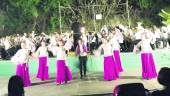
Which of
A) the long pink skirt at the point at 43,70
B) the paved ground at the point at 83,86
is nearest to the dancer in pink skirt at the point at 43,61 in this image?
the long pink skirt at the point at 43,70

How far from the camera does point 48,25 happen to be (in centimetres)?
3591

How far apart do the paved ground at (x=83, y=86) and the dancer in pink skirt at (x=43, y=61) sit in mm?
241

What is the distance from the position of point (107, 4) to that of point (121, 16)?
1.06 m

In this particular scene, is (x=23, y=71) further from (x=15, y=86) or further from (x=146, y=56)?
(x=15, y=86)

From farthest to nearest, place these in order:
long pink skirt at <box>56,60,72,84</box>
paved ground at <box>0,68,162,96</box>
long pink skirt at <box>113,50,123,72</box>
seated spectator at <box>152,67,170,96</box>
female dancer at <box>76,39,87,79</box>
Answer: long pink skirt at <box>113,50,123,72</box>, female dancer at <box>76,39,87,79</box>, long pink skirt at <box>56,60,72,84</box>, paved ground at <box>0,68,162,96</box>, seated spectator at <box>152,67,170,96</box>

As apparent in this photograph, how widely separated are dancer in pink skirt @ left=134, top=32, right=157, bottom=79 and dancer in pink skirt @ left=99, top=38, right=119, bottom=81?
2.85 ft

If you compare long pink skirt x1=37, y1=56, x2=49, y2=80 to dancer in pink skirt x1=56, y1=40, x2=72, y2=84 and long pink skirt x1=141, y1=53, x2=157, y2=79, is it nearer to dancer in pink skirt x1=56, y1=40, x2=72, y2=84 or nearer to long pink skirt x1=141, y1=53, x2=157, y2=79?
dancer in pink skirt x1=56, y1=40, x2=72, y2=84

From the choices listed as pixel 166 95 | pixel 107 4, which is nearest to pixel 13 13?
pixel 107 4

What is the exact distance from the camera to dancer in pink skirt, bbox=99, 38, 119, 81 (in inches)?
702

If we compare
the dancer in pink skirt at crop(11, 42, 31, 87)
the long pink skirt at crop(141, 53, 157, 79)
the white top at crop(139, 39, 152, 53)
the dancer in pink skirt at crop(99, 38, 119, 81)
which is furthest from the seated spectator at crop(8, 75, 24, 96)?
the dancer in pink skirt at crop(99, 38, 119, 81)

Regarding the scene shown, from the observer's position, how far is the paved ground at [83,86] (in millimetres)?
15595

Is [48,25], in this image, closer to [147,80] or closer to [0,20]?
[0,20]

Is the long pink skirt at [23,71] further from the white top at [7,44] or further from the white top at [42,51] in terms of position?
the white top at [7,44]

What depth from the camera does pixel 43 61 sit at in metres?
19.5
